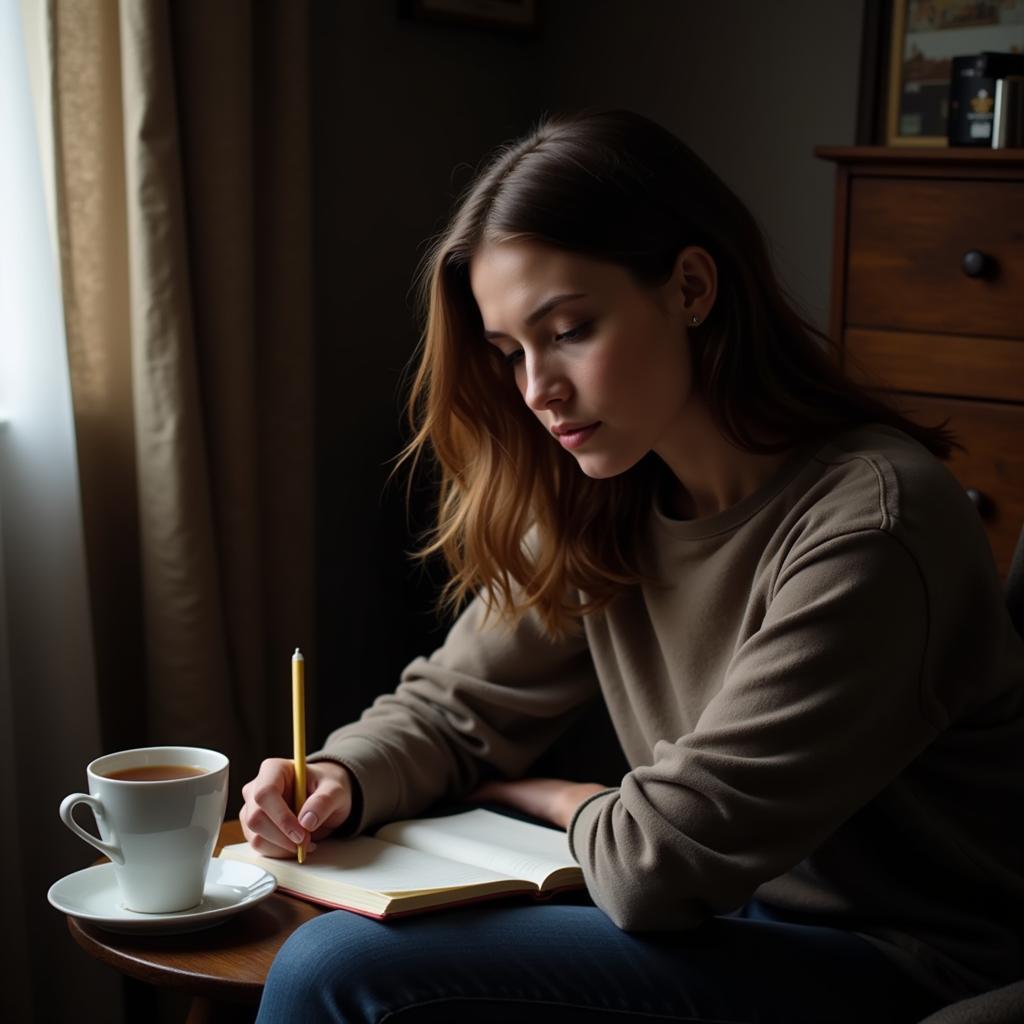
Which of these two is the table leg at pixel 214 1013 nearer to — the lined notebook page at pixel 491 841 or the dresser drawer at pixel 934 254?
the lined notebook page at pixel 491 841

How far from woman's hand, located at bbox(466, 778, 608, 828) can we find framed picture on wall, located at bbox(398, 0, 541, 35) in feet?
5.12

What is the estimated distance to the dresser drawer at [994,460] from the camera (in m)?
1.74

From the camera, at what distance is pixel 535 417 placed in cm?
151

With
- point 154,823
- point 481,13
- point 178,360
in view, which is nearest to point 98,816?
point 154,823

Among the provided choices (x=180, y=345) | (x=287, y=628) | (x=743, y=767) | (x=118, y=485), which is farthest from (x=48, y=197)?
(x=743, y=767)

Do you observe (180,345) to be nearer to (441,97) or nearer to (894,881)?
(441,97)

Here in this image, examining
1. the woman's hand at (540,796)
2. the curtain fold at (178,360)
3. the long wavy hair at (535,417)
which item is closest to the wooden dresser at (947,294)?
the long wavy hair at (535,417)

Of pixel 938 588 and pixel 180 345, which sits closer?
pixel 938 588

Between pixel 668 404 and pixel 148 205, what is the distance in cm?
93

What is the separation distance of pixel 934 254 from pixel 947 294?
0.05 metres

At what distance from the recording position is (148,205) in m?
1.92

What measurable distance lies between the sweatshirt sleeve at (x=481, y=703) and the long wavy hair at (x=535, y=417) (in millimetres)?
43

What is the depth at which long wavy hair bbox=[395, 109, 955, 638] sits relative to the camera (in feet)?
4.21

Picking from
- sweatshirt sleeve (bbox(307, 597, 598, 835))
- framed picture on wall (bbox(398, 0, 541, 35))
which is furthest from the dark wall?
sweatshirt sleeve (bbox(307, 597, 598, 835))
